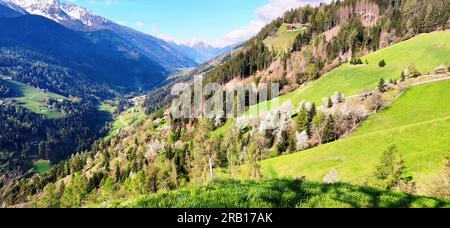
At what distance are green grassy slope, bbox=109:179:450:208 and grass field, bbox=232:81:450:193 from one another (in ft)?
115

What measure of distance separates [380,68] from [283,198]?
141 m

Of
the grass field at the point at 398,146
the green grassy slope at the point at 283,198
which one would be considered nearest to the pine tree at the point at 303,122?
the grass field at the point at 398,146

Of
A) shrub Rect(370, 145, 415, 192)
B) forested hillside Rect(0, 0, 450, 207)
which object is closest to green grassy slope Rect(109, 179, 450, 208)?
forested hillside Rect(0, 0, 450, 207)

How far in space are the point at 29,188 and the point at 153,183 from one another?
131202 millimetres

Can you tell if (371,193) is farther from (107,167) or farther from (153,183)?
(107,167)

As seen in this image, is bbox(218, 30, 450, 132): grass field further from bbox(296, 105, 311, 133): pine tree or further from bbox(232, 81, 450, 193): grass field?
bbox(232, 81, 450, 193): grass field

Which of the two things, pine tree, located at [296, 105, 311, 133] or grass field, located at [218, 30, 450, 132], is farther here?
grass field, located at [218, 30, 450, 132]

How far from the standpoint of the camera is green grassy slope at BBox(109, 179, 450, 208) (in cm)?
1480

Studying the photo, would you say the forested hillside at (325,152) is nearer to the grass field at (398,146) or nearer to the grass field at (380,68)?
the grass field at (398,146)

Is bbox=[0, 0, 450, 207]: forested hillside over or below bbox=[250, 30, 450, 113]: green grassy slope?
below

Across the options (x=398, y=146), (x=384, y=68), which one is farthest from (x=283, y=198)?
(x=384, y=68)

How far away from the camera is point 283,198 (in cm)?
1556
